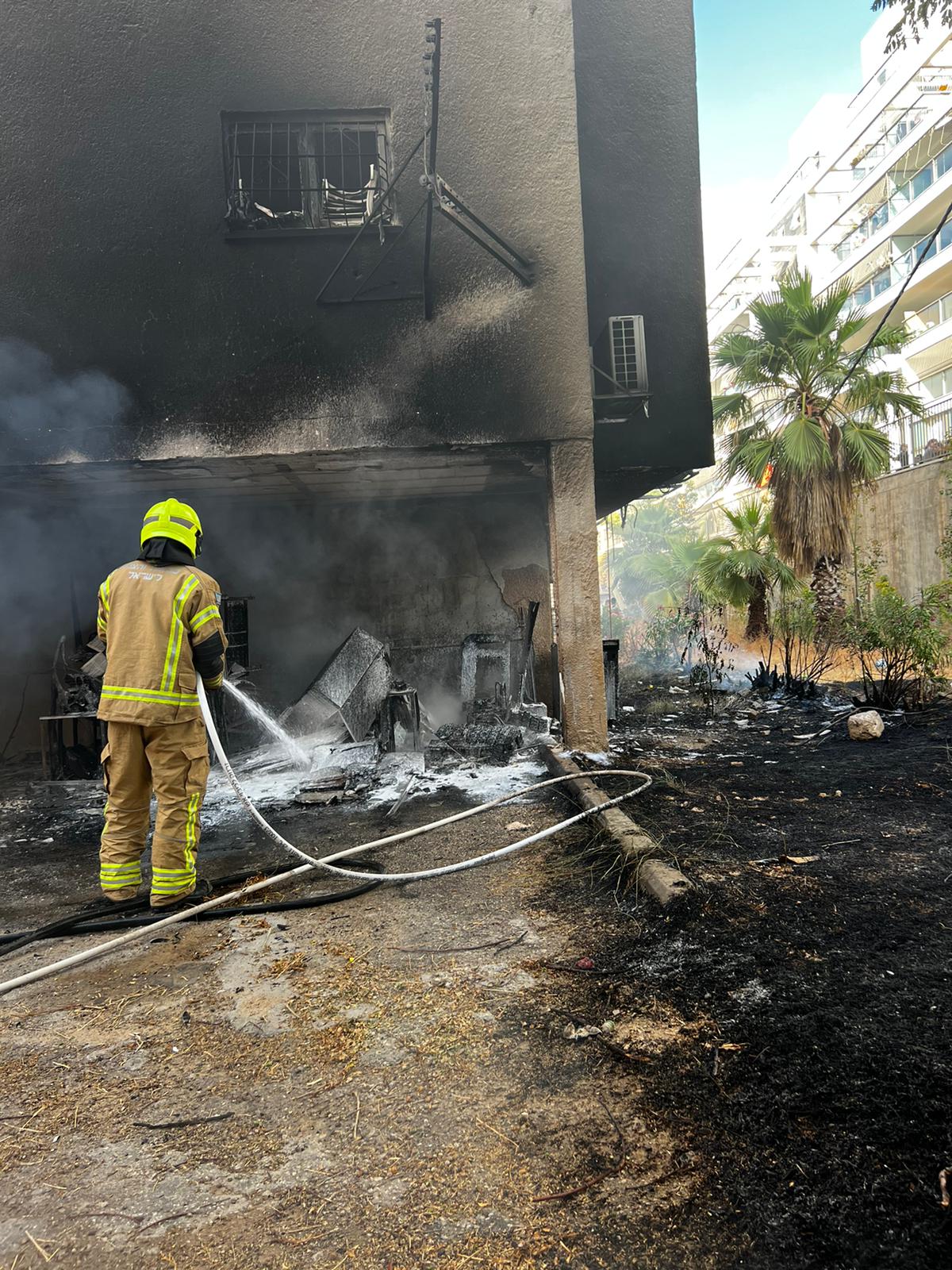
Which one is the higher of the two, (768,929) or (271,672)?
(271,672)

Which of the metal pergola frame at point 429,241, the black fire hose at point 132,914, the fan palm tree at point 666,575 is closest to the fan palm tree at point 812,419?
the fan palm tree at point 666,575

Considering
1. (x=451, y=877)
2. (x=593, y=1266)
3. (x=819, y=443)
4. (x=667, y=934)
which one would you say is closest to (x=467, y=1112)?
(x=593, y=1266)

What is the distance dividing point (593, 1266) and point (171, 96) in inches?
338

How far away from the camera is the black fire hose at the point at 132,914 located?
3.74 metres

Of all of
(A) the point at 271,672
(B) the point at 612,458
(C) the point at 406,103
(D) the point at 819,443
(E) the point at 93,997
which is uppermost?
(C) the point at 406,103

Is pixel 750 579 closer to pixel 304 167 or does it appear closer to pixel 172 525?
pixel 304 167

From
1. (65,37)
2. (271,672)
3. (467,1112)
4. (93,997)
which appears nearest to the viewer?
(467,1112)

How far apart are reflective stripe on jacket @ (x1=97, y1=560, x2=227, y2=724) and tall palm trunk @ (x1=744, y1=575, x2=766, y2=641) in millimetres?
11553

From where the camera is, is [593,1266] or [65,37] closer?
[593,1266]

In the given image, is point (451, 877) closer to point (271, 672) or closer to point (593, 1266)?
point (593, 1266)

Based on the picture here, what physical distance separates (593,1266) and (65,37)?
30.2ft

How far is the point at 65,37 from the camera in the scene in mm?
6859

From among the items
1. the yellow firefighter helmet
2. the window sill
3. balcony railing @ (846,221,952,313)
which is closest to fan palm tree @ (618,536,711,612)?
the window sill

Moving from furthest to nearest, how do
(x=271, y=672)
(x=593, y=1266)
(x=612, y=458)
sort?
(x=271, y=672)
(x=612, y=458)
(x=593, y=1266)
